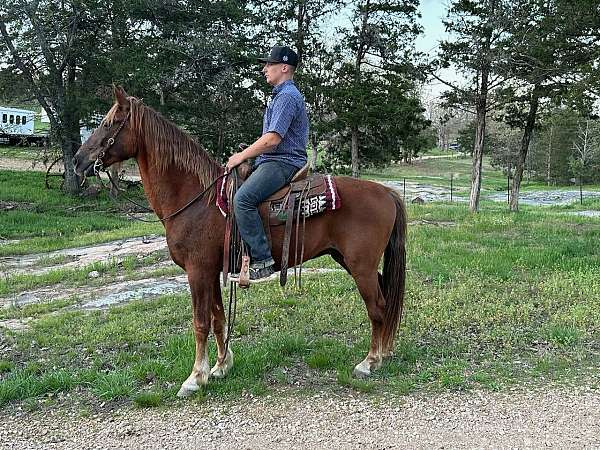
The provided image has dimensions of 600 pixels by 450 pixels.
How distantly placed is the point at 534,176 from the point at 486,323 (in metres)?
57.0

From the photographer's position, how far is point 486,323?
6023mm

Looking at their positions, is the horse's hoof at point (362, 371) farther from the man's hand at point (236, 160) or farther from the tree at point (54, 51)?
the tree at point (54, 51)

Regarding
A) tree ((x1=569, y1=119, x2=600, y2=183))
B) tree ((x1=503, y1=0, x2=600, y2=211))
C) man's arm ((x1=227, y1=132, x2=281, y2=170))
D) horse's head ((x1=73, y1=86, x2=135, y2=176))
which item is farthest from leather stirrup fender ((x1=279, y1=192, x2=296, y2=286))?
tree ((x1=569, y1=119, x2=600, y2=183))

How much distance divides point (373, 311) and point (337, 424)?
4.32ft

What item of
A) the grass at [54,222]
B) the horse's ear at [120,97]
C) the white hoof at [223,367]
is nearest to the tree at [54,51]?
the grass at [54,222]

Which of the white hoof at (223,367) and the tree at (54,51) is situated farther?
the tree at (54,51)

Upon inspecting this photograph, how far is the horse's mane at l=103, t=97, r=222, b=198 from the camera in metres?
4.59

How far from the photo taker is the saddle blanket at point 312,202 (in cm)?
459

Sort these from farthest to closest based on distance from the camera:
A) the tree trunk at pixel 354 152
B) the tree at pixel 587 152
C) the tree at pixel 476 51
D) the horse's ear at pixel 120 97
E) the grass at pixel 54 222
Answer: the tree at pixel 587 152, the tree trunk at pixel 354 152, the tree at pixel 476 51, the grass at pixel 54 222, the horse's ear at pixel 120 97

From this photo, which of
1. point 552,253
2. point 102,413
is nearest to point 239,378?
point 102,413

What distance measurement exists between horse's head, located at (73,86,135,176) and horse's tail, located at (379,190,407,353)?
2454mm

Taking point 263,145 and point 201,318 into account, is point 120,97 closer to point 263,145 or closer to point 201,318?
point 263,145

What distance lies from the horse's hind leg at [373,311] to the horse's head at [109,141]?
7.58ft

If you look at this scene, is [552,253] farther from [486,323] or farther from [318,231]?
[318,231]
